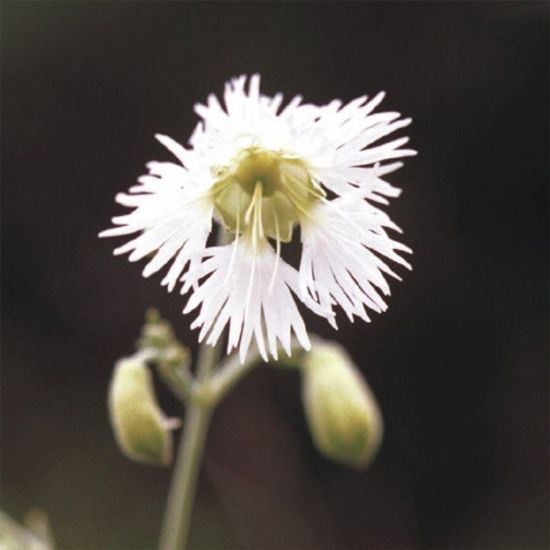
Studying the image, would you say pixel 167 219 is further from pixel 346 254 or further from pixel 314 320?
pixel 314 320

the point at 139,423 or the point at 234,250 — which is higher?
the point at 234,250

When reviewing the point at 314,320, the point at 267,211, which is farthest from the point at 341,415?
the point at 314,320

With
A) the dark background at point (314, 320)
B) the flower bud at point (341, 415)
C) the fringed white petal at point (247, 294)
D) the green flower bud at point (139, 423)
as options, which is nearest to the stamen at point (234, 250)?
the fringed white petal at point (247, 294)

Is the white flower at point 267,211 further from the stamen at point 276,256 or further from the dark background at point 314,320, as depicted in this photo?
the dark background at point 314,320

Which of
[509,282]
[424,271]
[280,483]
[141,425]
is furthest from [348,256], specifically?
[509,282]

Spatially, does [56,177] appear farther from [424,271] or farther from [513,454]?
[513,454]
